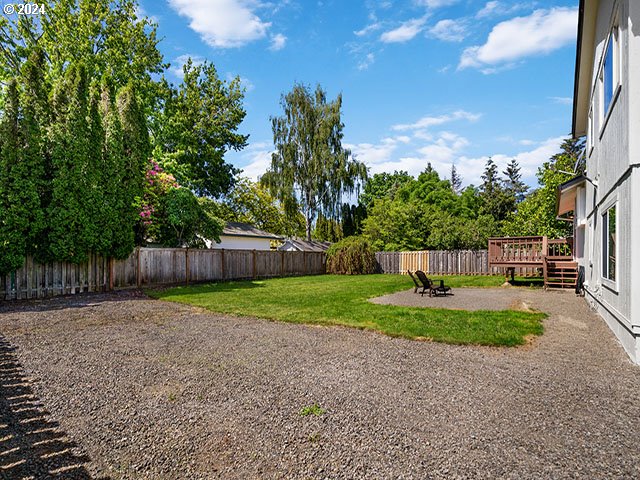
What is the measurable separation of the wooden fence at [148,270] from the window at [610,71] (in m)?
15.2

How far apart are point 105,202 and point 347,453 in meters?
13.3

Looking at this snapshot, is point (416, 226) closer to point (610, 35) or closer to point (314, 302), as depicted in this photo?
point (314, 302)

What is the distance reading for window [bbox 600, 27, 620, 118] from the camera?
611 centimetres

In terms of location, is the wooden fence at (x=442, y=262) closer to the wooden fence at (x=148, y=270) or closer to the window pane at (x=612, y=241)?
the wooden fence at (x=148, y=270)

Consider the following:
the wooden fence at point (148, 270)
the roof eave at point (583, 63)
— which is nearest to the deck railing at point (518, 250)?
the roof eave at point (583, 63)

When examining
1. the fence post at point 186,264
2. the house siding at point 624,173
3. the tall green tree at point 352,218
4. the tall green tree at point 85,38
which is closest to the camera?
the house siding at point 624,173

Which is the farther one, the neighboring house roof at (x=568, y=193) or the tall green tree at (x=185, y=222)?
the tall green tree at (x=185, y=222)

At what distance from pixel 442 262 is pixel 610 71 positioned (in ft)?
58.2

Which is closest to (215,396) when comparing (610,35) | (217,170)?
(610,35)

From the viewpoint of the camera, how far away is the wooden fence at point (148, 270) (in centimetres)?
1144

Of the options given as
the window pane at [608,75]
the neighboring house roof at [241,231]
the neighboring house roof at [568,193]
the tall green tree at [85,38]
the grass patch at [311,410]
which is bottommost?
the grass patch at [311,410]

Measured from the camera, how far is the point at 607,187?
6785 mm

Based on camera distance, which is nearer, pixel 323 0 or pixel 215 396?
pixel 215 396

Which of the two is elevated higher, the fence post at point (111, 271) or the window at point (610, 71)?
the window at point (610, 71)
